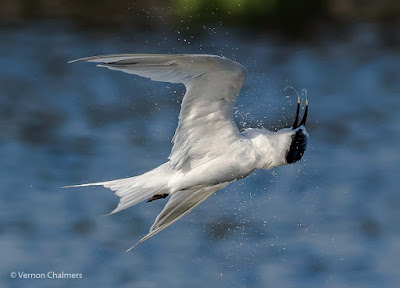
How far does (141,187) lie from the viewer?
10.4 feet

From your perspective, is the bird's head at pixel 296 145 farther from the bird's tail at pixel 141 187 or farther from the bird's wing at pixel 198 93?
the bird's tail at pixel 141 187

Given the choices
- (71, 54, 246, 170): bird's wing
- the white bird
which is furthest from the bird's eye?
(71, 54, 246, 170): bird's wing

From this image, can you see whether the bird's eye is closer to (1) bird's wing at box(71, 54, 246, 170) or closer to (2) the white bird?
(2) the white bird

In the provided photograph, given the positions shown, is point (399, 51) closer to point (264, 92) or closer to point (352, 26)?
point (352, 26)

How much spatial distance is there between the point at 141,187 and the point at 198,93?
1.26 feet

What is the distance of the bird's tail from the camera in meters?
3.14

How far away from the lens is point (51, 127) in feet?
19.6

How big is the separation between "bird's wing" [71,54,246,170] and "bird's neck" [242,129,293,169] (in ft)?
0.27

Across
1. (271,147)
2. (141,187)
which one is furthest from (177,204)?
(271,147)

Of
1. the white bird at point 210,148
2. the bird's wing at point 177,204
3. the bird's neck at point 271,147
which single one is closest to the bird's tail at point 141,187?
the white bird at point 210,148

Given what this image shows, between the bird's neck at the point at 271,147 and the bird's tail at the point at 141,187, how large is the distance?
31cm

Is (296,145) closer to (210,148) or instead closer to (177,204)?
(210,148)

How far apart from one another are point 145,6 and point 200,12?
49cm

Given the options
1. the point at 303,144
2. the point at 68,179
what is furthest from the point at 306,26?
the point at 303,144
